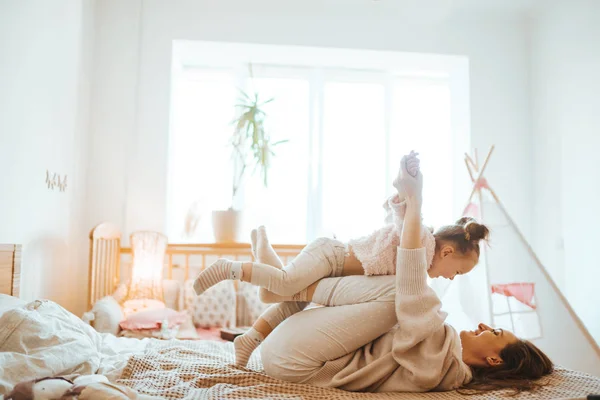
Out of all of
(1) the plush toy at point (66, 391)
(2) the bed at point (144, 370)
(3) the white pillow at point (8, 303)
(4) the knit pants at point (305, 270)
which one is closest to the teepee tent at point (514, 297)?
(2) the bed at point (144, 370)

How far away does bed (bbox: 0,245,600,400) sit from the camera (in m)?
1.48

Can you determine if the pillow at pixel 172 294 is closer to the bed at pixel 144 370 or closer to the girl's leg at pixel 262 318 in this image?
the bed at pixel 144 370

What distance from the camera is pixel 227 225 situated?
3826 mm

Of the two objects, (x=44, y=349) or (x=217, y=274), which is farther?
(x=217, y=274)

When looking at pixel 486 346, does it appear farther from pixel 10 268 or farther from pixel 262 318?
pixel 10 268

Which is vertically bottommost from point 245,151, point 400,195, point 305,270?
point 305,270

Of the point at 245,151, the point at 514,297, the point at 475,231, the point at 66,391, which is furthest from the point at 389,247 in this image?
the point at 245,151

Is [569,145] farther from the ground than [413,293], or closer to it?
farther from the ground

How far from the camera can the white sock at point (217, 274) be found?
5.49ft

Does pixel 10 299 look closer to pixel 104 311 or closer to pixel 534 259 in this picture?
pixel 104 311

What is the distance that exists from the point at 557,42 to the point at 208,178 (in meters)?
2.96

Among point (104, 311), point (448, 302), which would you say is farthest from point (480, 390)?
point (104, 311)

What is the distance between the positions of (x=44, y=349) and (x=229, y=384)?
22.2 inches

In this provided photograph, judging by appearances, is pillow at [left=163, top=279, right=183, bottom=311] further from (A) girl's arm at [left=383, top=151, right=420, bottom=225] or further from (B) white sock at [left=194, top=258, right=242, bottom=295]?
(A) girl's arm at [left=383, top=151, right=420, bottom=225]
